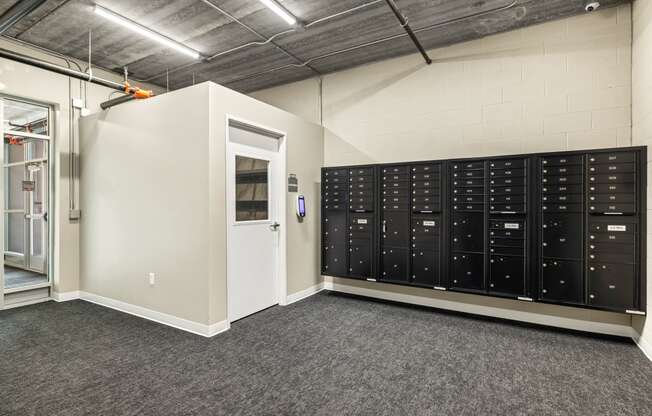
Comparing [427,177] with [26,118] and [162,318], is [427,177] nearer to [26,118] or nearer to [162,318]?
[162,318]

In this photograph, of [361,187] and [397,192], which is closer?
[397,192]

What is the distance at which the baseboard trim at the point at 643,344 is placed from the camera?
7.91 feet

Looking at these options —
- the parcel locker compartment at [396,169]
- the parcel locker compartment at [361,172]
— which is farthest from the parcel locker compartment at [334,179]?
the parcel locker compartment at [396,169]

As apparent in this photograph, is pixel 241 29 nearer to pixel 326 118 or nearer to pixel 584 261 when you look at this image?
pixel 326 118

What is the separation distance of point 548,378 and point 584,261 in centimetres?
112

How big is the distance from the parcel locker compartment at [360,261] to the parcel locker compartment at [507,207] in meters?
1.35

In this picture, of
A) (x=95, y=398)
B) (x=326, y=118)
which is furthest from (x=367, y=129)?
(x=95, y=398)

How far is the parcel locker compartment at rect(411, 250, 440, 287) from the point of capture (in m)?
3.30

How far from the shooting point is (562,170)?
275cm

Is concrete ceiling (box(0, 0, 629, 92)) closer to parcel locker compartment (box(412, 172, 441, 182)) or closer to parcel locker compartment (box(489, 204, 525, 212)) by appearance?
parcel locker compartment (box(412, 172, 441, 182))

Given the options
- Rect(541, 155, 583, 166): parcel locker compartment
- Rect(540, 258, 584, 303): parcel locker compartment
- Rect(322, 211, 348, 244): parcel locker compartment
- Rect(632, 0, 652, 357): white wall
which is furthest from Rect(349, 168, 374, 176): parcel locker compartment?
Rect(632, 0, 652, 357): white wall

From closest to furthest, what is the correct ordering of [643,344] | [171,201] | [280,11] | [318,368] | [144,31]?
[318,368] < [643,344] < [280,11] < [171,201] < [144,31]

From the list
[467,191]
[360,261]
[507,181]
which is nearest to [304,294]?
[360,261]

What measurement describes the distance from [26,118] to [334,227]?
13.5ft
